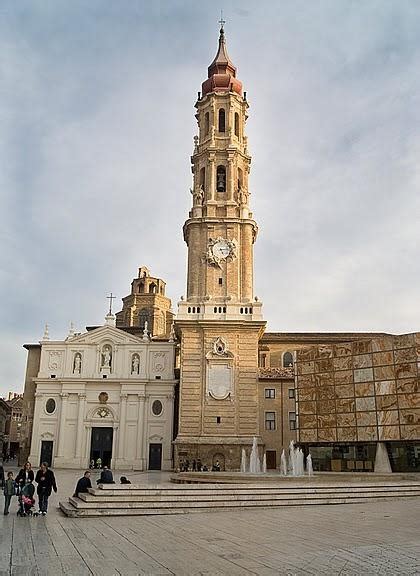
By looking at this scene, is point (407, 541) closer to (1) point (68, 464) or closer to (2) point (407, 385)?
(2) point (407, 385)

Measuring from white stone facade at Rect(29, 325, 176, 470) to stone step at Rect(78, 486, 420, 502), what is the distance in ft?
95.5

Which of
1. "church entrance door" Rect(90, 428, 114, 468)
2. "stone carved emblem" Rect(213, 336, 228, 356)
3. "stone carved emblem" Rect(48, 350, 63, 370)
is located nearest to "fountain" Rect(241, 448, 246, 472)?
"stone carved emblem" Rect(213, 336, 228, 356)

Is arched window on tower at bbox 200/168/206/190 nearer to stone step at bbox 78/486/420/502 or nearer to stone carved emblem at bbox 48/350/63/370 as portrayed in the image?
stone carved emblem at bbox 48/350/63/370

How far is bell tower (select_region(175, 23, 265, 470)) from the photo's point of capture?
47.0m

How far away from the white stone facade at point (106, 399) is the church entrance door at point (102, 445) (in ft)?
0.37

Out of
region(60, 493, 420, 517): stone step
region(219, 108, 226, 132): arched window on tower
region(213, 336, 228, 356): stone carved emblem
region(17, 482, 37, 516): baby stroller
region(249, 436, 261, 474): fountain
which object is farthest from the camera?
region(219, 108, 226, 132): arched window on tower

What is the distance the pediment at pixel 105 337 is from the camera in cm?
5472

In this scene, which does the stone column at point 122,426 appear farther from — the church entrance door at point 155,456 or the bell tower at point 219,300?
the bell tower at point 219,300

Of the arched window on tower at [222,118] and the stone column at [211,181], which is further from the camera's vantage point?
the arched window on tower at [222,118]

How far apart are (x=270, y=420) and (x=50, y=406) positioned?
18.9 meters

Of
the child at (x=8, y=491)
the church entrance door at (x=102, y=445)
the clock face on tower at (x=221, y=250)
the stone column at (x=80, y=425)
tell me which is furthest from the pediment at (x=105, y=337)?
the child at (x=8, y=491)

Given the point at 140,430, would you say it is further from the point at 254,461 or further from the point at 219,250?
the point at 219,250

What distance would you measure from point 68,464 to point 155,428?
7.58 meters

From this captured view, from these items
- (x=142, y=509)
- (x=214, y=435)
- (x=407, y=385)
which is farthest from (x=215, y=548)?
(x=214, y=435)
